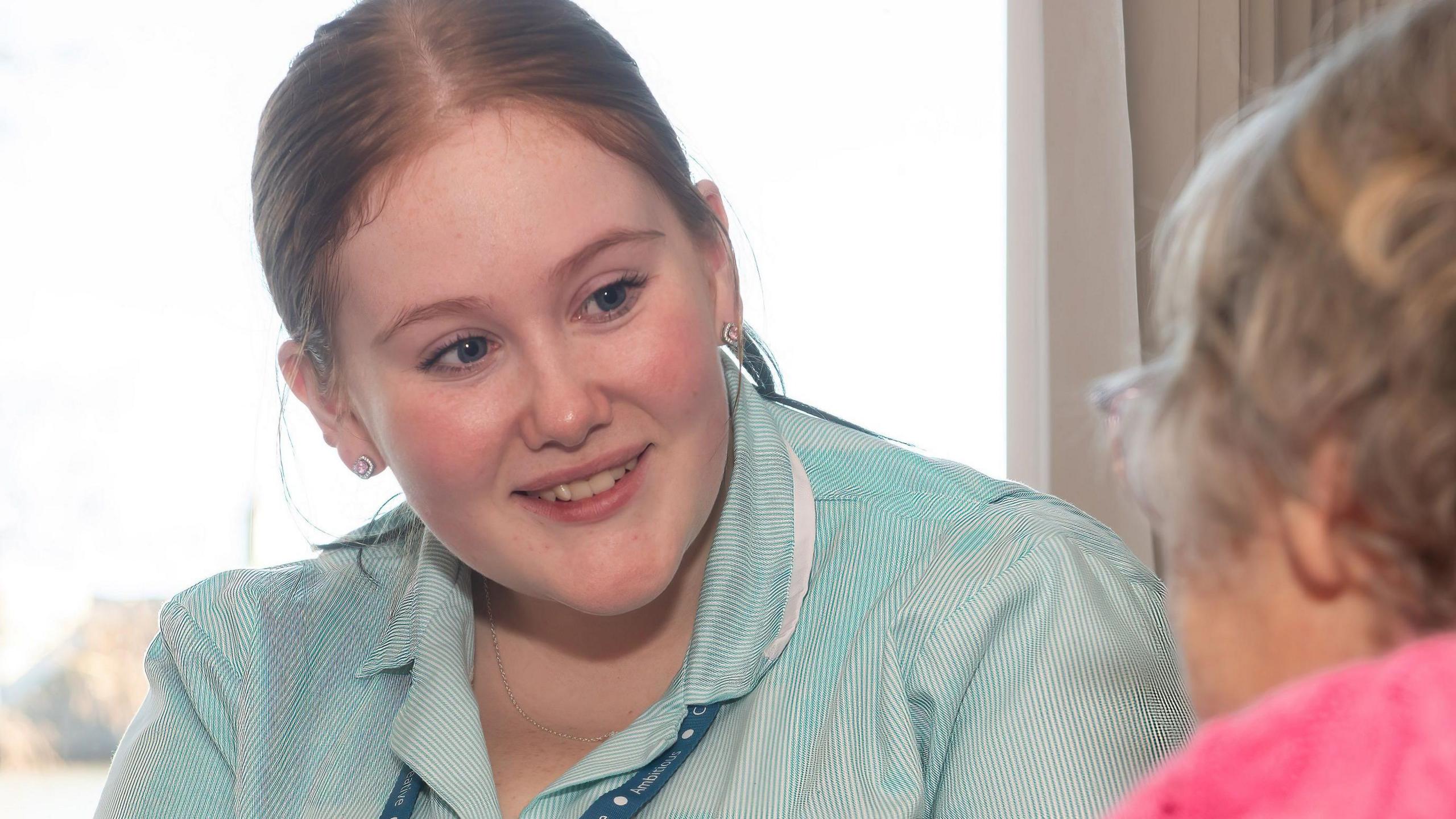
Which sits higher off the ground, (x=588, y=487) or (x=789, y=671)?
(x=588, y=487)

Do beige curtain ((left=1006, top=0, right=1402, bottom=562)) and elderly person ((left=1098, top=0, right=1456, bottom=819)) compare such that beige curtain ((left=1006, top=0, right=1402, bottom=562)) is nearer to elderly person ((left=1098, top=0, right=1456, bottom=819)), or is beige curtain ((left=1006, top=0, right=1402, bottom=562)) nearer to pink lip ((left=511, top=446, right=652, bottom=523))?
pink lip ((left=511, top=446, right=652, bottom=523))

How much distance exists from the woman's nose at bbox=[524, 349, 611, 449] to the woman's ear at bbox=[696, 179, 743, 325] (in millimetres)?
222

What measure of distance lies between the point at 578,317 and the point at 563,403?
86 mm

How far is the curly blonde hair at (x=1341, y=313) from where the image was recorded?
0.50m

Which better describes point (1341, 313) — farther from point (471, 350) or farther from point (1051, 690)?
point (471, 350)

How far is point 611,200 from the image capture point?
3.86ft

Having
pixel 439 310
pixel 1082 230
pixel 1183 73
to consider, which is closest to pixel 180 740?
pixel 439 310

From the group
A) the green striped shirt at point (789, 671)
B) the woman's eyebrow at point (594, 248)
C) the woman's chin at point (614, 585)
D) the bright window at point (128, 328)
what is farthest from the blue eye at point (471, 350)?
the bright window at point (128, 328)

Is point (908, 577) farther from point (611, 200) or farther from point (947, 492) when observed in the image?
point (611, 200)

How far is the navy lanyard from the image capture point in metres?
1.18

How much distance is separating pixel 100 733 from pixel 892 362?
5.43 feet

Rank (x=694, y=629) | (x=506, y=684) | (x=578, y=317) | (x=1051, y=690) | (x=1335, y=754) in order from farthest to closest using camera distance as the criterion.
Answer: (x=506, y=684) → (x=694, y=629) → (x=578, y=317) → (x=1051, y=690) → (x=1335, y=754)

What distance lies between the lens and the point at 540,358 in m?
1.15

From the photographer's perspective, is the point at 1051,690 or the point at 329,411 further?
Result: the point at 329,411
